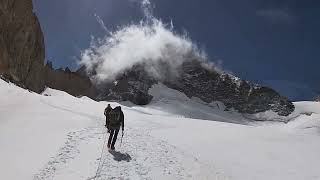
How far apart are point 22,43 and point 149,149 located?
85.8 meters

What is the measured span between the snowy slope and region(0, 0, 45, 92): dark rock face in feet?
191

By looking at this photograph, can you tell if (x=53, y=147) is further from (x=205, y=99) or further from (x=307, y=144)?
(x=205, y=99)

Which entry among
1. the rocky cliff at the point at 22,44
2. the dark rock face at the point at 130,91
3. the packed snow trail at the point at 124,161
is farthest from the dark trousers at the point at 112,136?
the dark rock face at the point at 130,91

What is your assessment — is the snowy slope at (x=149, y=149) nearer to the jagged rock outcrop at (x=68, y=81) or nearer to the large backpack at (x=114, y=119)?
the large backpack at (x=114, y=119)

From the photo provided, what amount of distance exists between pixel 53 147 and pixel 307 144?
1350 cm

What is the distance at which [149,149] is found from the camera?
891 inches

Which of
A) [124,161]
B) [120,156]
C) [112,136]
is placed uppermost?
[112,136]

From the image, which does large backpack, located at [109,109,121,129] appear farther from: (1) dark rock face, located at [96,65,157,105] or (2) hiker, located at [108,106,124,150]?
(1) dark rock face, located at [96,65,157,105]

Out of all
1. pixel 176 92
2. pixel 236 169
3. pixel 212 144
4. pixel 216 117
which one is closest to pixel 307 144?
pixel 212 144

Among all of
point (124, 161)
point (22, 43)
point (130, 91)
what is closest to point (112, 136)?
point (124, 161)

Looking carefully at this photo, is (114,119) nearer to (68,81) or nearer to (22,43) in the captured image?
(22,43)

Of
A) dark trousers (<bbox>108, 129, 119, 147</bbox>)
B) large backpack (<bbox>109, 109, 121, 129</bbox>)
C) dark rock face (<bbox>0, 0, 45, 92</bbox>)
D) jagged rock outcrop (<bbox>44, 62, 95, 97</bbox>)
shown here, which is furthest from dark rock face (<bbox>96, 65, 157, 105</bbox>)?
dark trousers (<bbox>108, 129, 119, 147</bbox>)

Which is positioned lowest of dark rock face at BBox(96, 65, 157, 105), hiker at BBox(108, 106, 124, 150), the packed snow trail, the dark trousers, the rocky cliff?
the packed snow trail

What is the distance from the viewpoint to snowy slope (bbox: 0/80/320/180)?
18.1m
